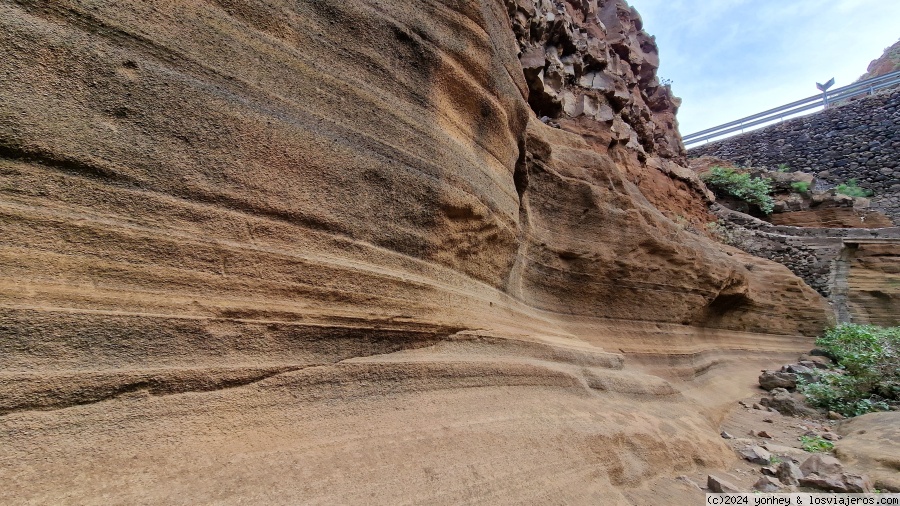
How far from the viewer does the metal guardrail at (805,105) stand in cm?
2438

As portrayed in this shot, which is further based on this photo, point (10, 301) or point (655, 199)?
point (655, 199)

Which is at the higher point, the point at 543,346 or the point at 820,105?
the point at 820,105

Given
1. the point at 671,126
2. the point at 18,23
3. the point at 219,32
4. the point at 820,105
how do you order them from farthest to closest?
the point at 820,105
the point at 671,126
the point at 219,32
the point at 18,23

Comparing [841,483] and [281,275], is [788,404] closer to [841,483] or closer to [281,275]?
[841,483]

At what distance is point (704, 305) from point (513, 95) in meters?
4.77

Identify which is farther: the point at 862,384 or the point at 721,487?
the point at 862,384

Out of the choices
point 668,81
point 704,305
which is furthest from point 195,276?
point 668,81

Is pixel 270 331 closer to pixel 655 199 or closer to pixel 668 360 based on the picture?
pixel 668 360

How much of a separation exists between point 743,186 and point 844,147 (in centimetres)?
1061

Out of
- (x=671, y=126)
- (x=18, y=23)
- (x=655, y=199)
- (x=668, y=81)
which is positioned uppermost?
(x=668, y=81)

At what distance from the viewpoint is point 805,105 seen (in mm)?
25547

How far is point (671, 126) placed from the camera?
14742 mm

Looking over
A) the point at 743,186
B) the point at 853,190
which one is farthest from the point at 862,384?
the point at 853,190

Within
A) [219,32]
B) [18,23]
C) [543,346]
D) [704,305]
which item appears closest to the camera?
[18,23]
